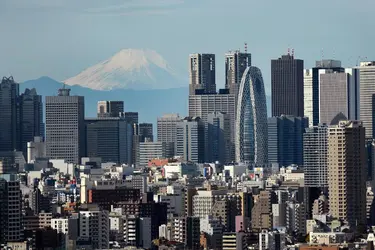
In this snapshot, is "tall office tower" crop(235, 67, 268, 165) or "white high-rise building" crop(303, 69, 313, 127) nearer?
"tall office tower" crop(235, 67, 268, 165)

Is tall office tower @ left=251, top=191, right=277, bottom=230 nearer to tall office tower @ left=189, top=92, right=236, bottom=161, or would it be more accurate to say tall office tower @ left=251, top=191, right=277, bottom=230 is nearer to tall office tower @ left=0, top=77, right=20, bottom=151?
tall office tower @ left=0, top=77, right=20, bottom=151

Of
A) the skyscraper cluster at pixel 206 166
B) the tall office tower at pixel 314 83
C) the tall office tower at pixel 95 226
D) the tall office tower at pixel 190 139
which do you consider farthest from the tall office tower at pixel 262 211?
the tall office tower at pixel 314 83

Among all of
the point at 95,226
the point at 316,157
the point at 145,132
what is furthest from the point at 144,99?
the point at 95,226

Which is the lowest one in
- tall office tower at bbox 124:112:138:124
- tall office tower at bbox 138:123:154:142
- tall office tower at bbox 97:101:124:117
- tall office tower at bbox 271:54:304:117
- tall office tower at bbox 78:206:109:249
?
tall office tower at bbox 78:206:109:249

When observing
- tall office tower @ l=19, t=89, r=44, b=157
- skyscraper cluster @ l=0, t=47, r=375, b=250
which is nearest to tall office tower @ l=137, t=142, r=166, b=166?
skyscraper cluster @ l=0, t=47, r=375, b=250

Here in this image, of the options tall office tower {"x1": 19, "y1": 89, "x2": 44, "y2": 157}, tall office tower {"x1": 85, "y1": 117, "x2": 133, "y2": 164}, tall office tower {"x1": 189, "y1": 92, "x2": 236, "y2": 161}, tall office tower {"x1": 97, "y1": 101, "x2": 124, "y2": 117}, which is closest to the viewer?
tall office tower {"x1": 85, "y1": 117, "x2": 133, "y2": 164}

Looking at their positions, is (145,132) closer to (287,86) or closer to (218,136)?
(218,136)

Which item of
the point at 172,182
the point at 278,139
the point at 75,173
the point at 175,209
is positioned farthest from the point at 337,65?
the point at 175,209
